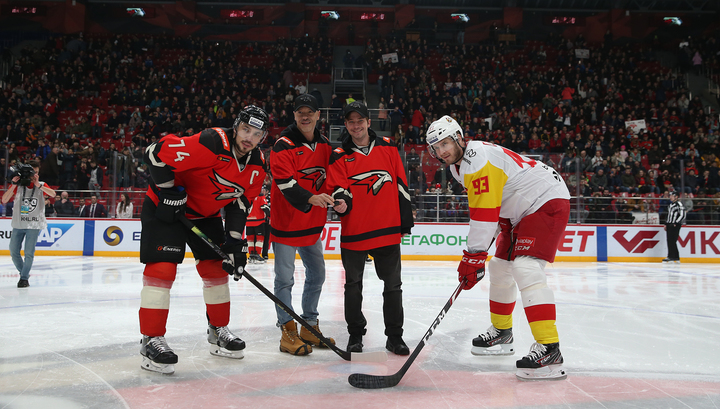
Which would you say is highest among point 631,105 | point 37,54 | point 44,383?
point 37,54

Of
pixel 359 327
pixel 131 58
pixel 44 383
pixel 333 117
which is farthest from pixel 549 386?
pixel 131 58

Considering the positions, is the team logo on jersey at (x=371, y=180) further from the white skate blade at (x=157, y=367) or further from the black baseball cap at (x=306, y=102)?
the white skate blade at (x=157, y=367)

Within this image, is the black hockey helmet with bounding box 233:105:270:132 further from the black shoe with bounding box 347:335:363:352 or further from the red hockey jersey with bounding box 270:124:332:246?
the black shoe with bounding box 347:335:363:352

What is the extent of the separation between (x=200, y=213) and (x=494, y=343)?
207 cm

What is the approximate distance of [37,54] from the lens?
18547mm

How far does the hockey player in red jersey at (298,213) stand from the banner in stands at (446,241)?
7024 millimetres

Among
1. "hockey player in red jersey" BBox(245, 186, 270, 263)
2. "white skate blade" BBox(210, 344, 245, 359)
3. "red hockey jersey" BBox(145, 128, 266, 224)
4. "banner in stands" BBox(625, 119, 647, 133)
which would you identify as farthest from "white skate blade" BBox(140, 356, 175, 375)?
"banner in stands" BBox(625, 119, 647, 133)

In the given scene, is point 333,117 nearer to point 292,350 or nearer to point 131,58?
point 131,58

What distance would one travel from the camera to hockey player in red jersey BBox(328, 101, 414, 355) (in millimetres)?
3152

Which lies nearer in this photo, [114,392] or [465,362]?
[114,392]

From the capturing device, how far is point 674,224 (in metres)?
10.3

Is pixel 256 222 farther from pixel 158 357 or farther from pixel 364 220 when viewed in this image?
pixel 158 357

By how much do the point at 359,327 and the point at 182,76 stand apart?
16.9 meters

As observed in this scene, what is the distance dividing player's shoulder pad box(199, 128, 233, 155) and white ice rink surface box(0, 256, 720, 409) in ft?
4.09
